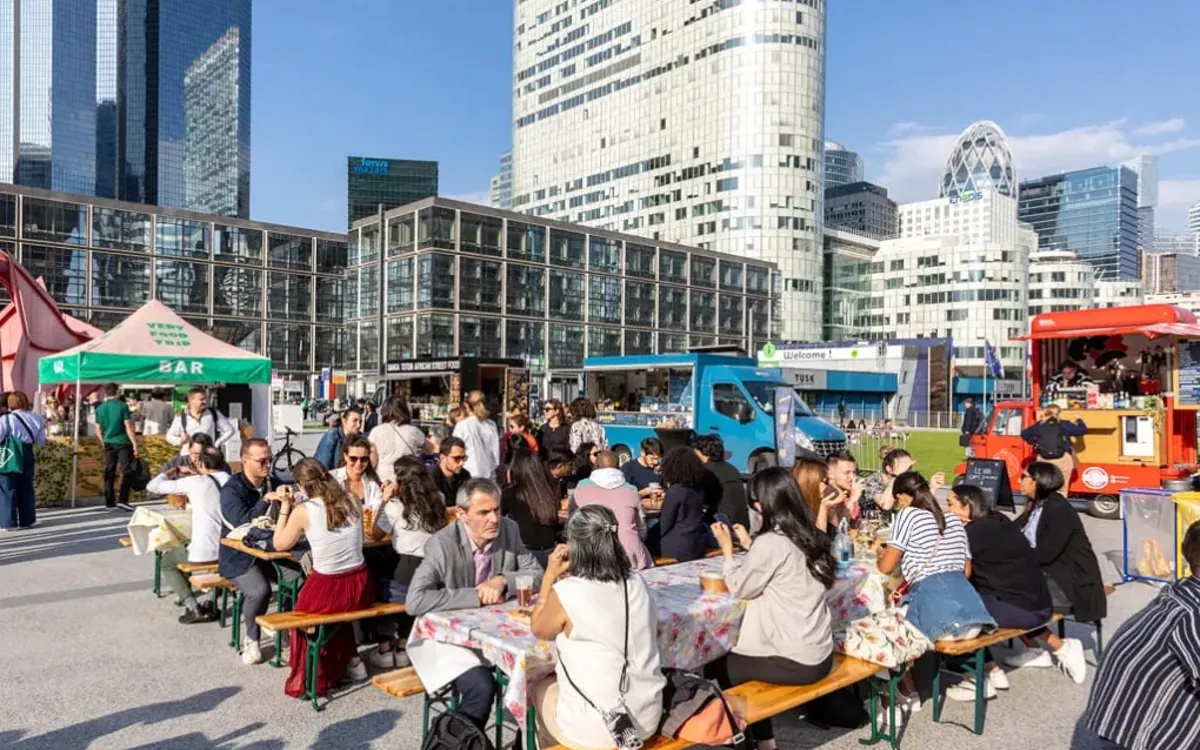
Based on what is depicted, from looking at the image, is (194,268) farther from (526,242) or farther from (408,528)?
(408,528)

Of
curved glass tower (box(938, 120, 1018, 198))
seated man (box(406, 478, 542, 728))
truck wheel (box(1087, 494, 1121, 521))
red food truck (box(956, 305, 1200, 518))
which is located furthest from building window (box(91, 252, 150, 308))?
curved glass tower (box(938, 120, 1018, 198))

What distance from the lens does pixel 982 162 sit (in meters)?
170

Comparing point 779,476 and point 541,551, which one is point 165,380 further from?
point 779,476

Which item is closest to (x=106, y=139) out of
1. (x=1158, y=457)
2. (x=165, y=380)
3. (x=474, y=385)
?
(x=474, y=385)

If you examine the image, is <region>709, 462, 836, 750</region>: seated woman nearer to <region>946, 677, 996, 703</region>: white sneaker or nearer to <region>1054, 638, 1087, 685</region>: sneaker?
<region>946, 677, 996, 703</region>: white sneaker

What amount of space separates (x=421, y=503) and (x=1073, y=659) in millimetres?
4586

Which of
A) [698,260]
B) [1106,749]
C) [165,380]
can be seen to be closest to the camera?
[1106,749]

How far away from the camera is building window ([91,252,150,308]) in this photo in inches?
2400

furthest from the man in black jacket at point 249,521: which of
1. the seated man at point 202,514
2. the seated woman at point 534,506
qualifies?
the seated woman at point 534,506

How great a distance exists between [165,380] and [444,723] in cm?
1220

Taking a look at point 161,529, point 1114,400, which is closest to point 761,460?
point 1114,400

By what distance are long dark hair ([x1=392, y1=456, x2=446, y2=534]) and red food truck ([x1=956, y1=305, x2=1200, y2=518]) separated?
32.2 ft

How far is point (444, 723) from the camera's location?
3900 mm

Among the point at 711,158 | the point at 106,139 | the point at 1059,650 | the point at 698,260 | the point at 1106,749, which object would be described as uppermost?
the point at 106,139
